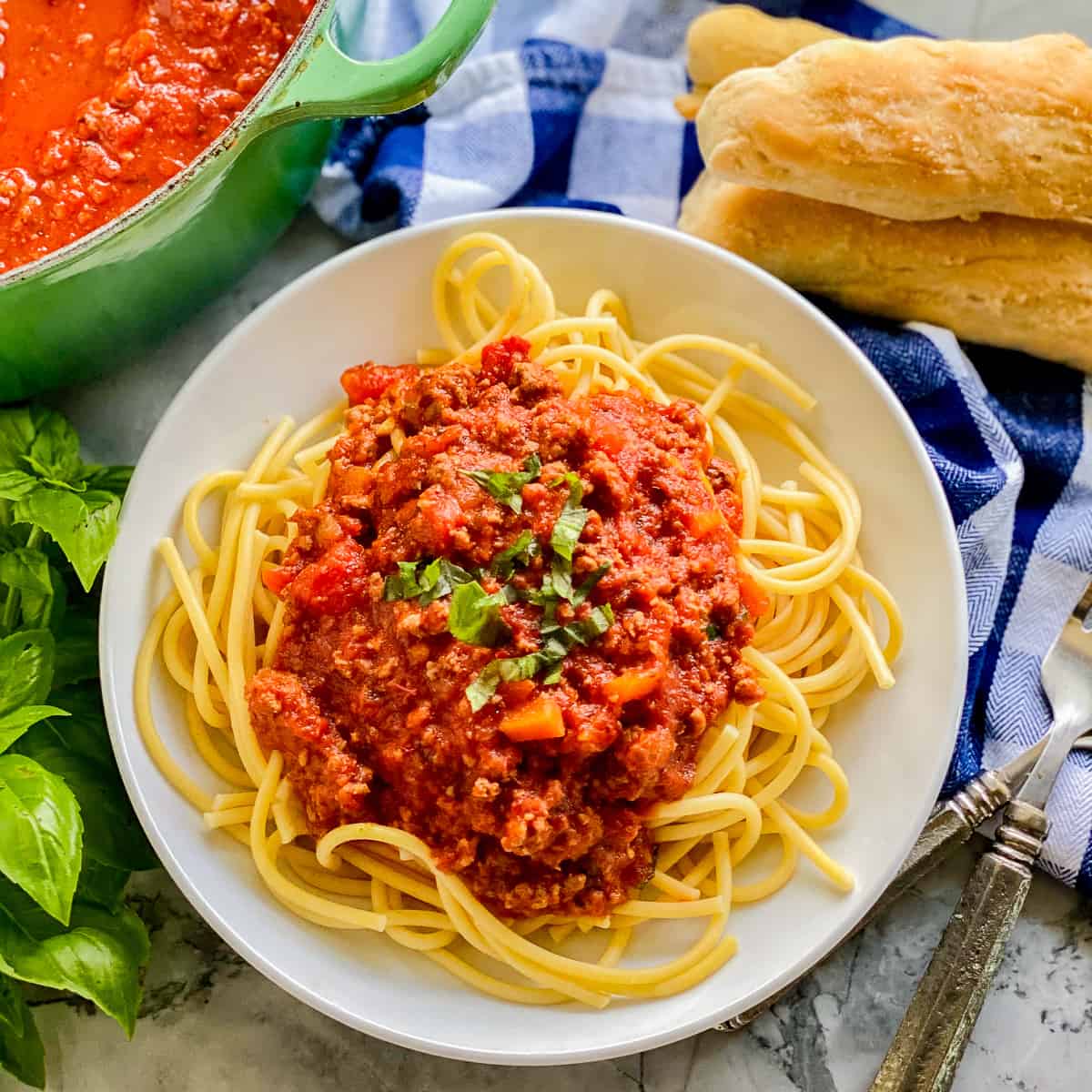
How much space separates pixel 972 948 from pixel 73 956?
8.22ft

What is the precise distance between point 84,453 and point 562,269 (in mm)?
1728

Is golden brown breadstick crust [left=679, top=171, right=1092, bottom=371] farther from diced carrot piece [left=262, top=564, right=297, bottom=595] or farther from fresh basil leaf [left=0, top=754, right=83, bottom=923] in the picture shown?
fresh basil leaf [left=0, top=754, right=83, bottom=923]

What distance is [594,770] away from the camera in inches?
135

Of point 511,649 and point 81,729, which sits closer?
point 511,649

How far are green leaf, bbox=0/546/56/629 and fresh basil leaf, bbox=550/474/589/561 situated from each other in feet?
4.72

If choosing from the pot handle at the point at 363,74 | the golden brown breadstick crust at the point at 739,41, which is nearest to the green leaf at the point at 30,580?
the pot handle at the point at 363,74

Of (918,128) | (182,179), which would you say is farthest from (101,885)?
(918,128)

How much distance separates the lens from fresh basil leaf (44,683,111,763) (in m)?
3.71

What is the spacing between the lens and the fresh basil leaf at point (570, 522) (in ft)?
11.1

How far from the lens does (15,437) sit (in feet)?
12.4

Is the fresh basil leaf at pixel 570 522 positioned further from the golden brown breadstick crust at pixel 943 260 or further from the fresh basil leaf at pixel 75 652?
the fresh basil leaf at pixel 75 652

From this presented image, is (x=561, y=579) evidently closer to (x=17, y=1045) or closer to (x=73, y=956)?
(x=73, y=956)

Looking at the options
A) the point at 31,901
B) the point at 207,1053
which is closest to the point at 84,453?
the point at 31,901

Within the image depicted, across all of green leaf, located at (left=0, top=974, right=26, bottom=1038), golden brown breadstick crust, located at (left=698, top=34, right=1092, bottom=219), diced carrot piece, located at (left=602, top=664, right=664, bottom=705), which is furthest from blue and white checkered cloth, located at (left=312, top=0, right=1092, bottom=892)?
green leaf, located at (left=0, top=974, right=26, bottom=1038)
